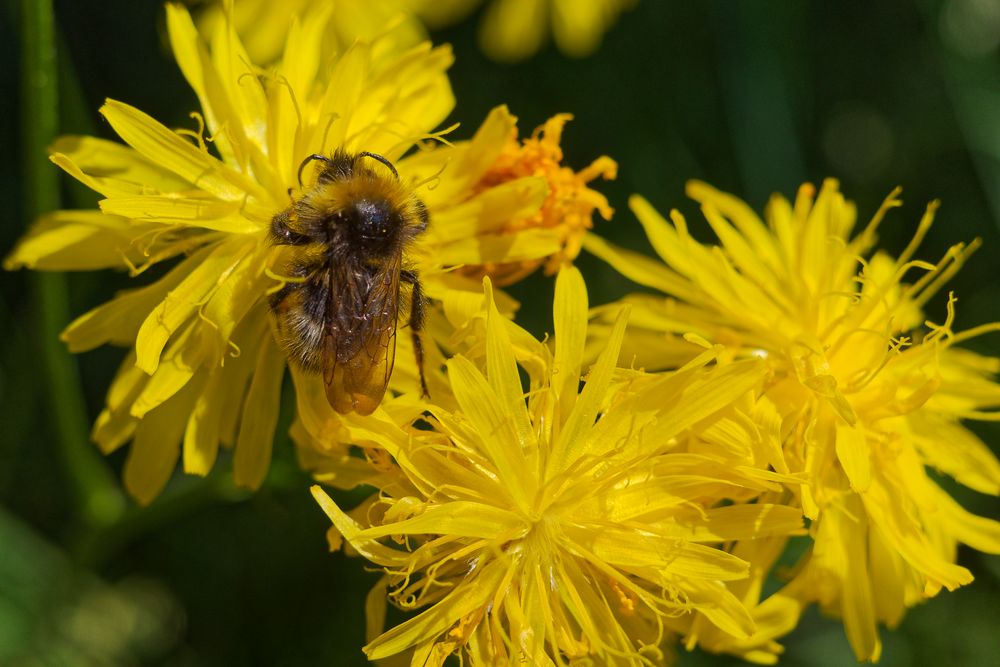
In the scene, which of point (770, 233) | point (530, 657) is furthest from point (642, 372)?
point (770, 233)

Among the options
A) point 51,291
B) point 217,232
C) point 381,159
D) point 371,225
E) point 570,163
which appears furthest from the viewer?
point 570,163

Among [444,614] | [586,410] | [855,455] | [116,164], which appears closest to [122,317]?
[116,164]

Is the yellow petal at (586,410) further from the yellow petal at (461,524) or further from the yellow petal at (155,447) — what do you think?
the yellow petal at (155,447)

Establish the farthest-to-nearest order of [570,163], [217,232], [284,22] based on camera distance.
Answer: [570,163], [284,22], [217,232]

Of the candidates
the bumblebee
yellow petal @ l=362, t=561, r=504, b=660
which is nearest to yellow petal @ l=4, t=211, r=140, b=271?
the bumblebee

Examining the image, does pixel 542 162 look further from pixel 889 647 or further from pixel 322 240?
pixel 889 647

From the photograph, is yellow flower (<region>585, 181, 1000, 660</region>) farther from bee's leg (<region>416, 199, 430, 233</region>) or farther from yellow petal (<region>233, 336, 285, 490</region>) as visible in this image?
yellow petal (<region>233, 336, 285, 490</region>)

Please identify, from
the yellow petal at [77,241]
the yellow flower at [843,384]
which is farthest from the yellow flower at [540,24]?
the yellow petal at [77,241]

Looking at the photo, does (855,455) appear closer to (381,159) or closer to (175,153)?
(381,159)
